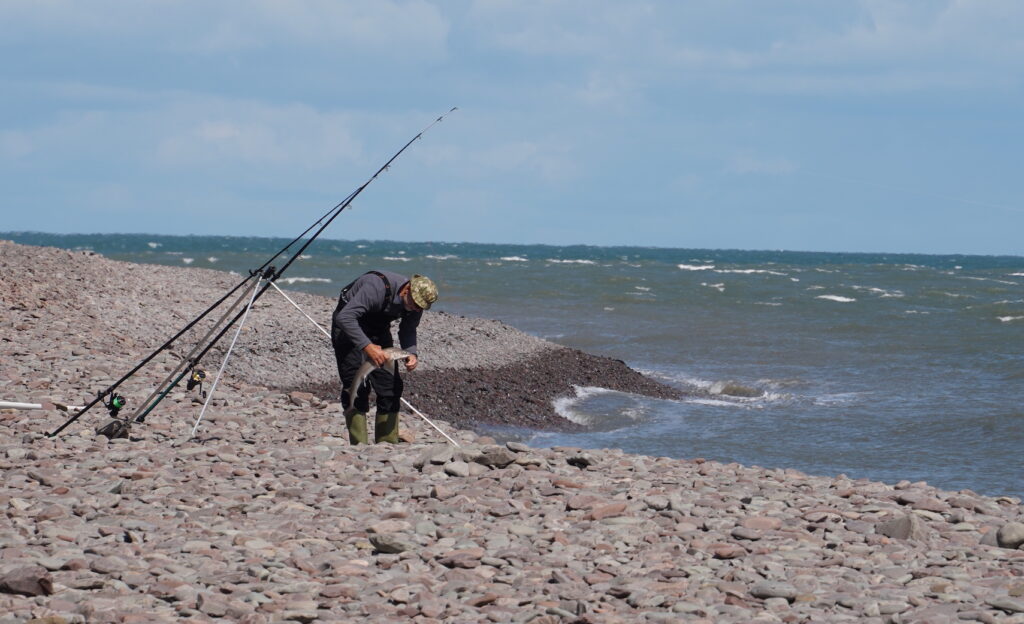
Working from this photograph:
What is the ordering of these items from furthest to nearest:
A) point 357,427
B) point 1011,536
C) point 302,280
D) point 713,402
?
point 302,280
point 713,402
point 357,427
point 1011,536

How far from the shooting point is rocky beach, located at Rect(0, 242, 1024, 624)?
4996 millimetres

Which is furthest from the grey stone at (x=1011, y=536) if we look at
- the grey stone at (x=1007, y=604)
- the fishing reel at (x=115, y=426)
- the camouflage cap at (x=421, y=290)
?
the fishing reel at (x=115, y=426)

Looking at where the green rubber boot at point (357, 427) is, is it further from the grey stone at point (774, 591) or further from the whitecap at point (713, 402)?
the whitecap at point (713, 402)

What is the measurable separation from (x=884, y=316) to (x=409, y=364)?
27.2m

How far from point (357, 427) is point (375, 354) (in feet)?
3.01

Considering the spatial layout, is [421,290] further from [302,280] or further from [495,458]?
A: [302,280]

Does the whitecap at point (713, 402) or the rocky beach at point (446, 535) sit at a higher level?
the rocky beach at point (446, 535)

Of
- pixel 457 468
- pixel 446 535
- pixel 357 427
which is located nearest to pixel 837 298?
pixel 357 427

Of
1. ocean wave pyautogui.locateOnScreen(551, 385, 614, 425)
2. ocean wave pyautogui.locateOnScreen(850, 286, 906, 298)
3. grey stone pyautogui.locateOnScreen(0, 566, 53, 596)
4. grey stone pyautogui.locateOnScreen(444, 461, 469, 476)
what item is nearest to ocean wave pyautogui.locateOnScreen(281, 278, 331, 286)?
ocean wave pyautogui.locateOnScreen(850, 286, 906, 298)

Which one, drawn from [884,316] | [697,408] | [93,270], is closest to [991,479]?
[697,408]

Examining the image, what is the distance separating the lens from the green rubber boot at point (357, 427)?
27.8 feet

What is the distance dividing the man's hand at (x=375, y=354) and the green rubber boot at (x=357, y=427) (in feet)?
2.44

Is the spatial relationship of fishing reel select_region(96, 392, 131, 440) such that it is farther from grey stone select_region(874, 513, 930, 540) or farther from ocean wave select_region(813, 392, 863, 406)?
ocean wave select_region(813, 392, 863, 406)

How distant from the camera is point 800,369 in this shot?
20859mm
